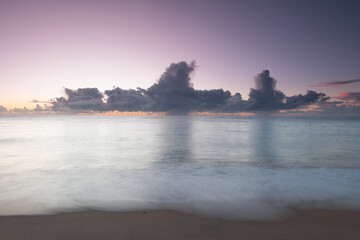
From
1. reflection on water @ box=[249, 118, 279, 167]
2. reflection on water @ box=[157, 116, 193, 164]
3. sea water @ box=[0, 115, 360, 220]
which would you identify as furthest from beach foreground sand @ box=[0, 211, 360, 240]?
reflection on water @ box=[157, 116, 193, 164]

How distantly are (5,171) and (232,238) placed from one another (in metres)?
10.2

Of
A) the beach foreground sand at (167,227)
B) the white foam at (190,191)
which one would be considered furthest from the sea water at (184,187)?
the beach foreground sand at (167,227)

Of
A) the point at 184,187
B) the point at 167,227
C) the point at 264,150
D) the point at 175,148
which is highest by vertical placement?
the point at 167,227

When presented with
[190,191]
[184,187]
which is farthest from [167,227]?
[184,187]

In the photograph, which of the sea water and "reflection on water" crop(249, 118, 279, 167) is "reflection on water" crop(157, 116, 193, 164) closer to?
the sea water

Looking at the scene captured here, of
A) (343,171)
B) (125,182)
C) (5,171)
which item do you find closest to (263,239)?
(125,182)

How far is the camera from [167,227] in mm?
4066

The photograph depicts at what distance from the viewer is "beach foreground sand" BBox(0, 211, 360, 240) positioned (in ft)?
12.3

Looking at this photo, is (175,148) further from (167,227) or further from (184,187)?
(167,227)

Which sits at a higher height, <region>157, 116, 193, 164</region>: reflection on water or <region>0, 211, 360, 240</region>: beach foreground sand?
<region>0, 211, 360, 240</region>: beach foreground sand

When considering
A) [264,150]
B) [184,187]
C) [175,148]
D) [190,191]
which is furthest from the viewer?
[175,148]

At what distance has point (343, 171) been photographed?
30.9 ft

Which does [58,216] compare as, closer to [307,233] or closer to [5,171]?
[307,233]

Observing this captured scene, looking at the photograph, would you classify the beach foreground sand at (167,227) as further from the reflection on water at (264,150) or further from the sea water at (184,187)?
the reflection on water at (264,150)
